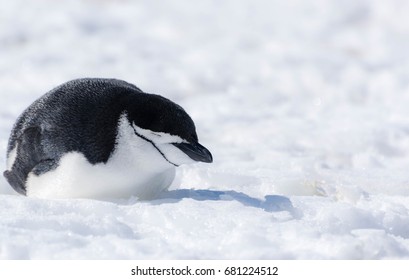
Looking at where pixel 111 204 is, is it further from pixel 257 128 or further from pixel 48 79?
pixel 48 79

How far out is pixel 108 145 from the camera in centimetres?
297

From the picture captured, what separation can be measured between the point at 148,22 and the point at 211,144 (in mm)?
3343

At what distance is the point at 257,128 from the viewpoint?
5.25m

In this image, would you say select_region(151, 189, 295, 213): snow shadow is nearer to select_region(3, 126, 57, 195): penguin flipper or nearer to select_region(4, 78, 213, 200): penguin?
select_region(4, 78, 213, 200): penguin

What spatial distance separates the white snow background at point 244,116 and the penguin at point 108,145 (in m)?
0.09

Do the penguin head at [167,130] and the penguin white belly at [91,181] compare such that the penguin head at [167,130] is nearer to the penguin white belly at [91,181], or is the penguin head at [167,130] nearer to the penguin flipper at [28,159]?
the penguin white belly at [91,181]

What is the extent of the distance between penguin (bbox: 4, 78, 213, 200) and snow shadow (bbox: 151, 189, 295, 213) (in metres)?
0.07

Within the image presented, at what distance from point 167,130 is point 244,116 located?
8.88 feet

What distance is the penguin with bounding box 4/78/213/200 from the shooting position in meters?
2.96

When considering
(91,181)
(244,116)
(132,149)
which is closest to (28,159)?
(91,181)

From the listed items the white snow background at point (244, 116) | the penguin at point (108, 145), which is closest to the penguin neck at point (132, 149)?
the penguin at point (108, 145)

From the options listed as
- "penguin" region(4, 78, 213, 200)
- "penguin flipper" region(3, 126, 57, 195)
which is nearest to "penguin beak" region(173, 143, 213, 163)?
"penguin" region(4, 78, 213, 200)

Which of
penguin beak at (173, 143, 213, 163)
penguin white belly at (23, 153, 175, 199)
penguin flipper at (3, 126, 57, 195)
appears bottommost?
penguin white belly at (23, 153, 175, 199)
